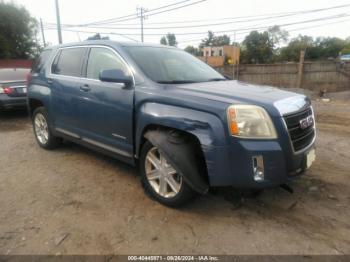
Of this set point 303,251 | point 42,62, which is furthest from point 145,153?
point 42,62

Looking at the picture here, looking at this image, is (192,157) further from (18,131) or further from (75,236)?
(18,131)

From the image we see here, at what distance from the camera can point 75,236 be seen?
2857mm

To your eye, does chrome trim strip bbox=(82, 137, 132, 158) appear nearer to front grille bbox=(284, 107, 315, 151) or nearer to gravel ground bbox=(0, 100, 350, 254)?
gravel ground bbox=(0, 100, 350, 254)

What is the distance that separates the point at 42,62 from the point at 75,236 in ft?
11.9

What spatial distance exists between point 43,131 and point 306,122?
14.5 ft

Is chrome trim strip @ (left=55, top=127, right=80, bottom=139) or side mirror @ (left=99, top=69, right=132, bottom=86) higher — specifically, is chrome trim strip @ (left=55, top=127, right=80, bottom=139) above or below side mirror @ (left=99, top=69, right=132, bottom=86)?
below

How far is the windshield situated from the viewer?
12.2ft

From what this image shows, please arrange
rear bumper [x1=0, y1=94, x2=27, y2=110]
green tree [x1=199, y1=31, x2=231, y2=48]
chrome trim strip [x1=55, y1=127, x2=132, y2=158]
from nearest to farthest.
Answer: chrome trim strip [x1=55, y1=127, x2=132, y2=158]
rear bumper [x1=0, y1=94, x2=27, y2=110]
green tree [x1=199, y1=31, x2=231, y2=48]

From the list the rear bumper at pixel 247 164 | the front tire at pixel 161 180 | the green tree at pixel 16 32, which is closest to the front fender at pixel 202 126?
the rear bumper at pixel 247 164

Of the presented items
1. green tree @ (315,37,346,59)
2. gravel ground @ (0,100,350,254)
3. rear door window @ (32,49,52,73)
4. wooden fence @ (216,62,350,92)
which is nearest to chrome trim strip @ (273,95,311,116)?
gravel ground @ (0,100,350,254)

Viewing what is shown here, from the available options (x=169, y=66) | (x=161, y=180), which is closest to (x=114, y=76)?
(x=169, y=66)

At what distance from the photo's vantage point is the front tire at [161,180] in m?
3.20

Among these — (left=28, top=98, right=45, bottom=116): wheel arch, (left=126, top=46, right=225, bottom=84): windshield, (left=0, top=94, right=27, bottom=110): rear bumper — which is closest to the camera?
(left=126, top=46, right=225, bottom=84): windshield

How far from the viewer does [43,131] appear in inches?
219
